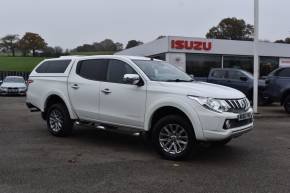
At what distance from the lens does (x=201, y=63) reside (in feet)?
98.9

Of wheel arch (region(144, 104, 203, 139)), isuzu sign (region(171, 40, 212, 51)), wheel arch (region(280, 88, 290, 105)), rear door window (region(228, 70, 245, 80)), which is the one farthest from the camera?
isuzu sign (region(171, 40, 212, 51))

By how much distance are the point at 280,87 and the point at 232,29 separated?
227 feet

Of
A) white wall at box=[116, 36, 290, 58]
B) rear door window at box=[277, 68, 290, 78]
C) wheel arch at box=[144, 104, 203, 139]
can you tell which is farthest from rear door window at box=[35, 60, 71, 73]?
white wall at box=[116, 36, 290, 58]

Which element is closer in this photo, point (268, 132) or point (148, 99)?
point (148, 99)

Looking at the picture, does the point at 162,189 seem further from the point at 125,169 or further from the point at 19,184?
the point at 19,184

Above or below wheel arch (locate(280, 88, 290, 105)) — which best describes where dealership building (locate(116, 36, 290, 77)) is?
above

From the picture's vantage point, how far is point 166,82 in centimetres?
811

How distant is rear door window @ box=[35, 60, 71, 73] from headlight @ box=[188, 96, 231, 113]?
3.87 m

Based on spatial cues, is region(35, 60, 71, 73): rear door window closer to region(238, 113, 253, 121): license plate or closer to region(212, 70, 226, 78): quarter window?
region(238, 113, 253, 121): license plate

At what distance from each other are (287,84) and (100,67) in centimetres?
898

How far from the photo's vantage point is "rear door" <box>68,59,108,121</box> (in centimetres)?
913

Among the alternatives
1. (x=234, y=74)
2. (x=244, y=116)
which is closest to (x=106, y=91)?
(x=244, y=116)

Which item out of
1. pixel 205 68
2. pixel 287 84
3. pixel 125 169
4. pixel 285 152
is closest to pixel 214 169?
pixel 125 169

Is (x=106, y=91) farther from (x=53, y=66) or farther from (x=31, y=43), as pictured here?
(x=31, y=43)
